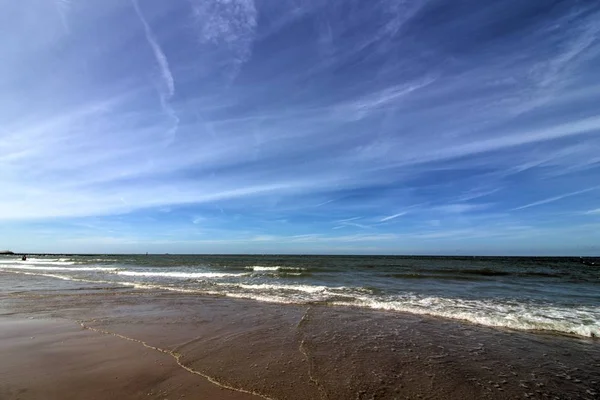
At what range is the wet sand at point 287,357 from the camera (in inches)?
193

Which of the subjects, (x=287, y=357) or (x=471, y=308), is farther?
(x=471, y=308)

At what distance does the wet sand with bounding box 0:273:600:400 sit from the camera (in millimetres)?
4902

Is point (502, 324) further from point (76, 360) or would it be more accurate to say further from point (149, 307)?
Result: point (149, 307)

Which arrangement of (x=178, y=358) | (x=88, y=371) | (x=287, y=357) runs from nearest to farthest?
(x=88, y=371), (x=178, y=358), (x=287, y=357)

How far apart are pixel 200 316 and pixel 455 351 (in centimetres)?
707

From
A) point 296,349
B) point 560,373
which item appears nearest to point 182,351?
point 296,349

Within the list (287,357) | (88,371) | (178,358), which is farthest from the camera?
(287,357)

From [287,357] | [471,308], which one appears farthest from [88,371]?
[471,308]

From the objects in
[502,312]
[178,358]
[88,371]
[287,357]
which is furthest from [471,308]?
[88,371]

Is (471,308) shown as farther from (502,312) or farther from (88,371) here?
(88,371)

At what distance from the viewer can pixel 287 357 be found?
6297mm

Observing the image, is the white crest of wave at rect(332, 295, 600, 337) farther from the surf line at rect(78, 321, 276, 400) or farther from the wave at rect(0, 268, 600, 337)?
the surf line at rect(78, 321, 276, 400)

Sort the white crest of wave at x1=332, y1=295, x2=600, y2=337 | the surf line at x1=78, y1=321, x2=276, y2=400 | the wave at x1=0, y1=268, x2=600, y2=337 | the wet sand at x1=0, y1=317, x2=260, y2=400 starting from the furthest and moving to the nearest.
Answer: the wave at x1=0, y1=268, x2=600, y2=337, the white crest of wave at x1=332, y1=295, x2=600, y2=337, the surf line at x1=78, y1=321, x2=276, y2=400, the wet sand at x1=0, y1=317, x2=260, y2=400

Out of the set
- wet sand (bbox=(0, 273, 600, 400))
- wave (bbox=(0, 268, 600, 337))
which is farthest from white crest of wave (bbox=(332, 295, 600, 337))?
wet sand (bbox=(0, 273, 600, 400))
